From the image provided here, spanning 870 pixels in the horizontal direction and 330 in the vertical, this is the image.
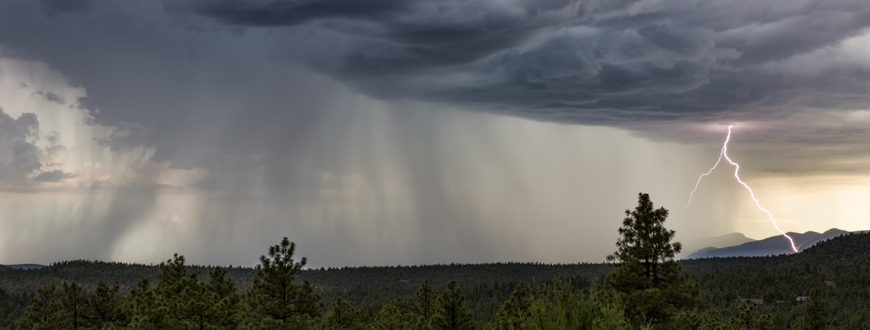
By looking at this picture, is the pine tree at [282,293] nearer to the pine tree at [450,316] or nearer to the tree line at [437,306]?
the tree line at [437,306]

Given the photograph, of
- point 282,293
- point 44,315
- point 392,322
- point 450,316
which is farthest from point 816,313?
point 44,315

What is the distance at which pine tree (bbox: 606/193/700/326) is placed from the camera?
129ft

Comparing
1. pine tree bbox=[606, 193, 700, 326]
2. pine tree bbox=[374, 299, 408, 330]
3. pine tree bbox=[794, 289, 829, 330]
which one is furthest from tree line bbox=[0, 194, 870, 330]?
pine tree bbox=[794, 289, 829, 330]

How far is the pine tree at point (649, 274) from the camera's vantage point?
3919 centimetres

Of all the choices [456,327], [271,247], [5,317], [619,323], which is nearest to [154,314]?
[271,247]

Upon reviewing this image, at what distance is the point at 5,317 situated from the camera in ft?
547

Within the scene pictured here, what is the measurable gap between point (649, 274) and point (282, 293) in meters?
26.0

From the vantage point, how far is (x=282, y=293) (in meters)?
48.8

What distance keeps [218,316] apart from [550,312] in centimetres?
2658

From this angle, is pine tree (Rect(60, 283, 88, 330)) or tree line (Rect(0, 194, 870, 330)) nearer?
tree line (Rect(0, 194, 870, 330))

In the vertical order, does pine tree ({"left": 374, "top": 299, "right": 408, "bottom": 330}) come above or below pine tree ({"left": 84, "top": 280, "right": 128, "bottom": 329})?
below

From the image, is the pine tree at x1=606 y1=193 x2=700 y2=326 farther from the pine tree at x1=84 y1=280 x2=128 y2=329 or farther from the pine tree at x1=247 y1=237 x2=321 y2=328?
the pine tree at x1=84 y1=280 x2=128 y2=329

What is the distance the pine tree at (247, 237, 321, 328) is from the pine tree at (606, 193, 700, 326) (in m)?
22.2

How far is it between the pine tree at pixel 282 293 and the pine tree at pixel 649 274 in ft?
72.7
